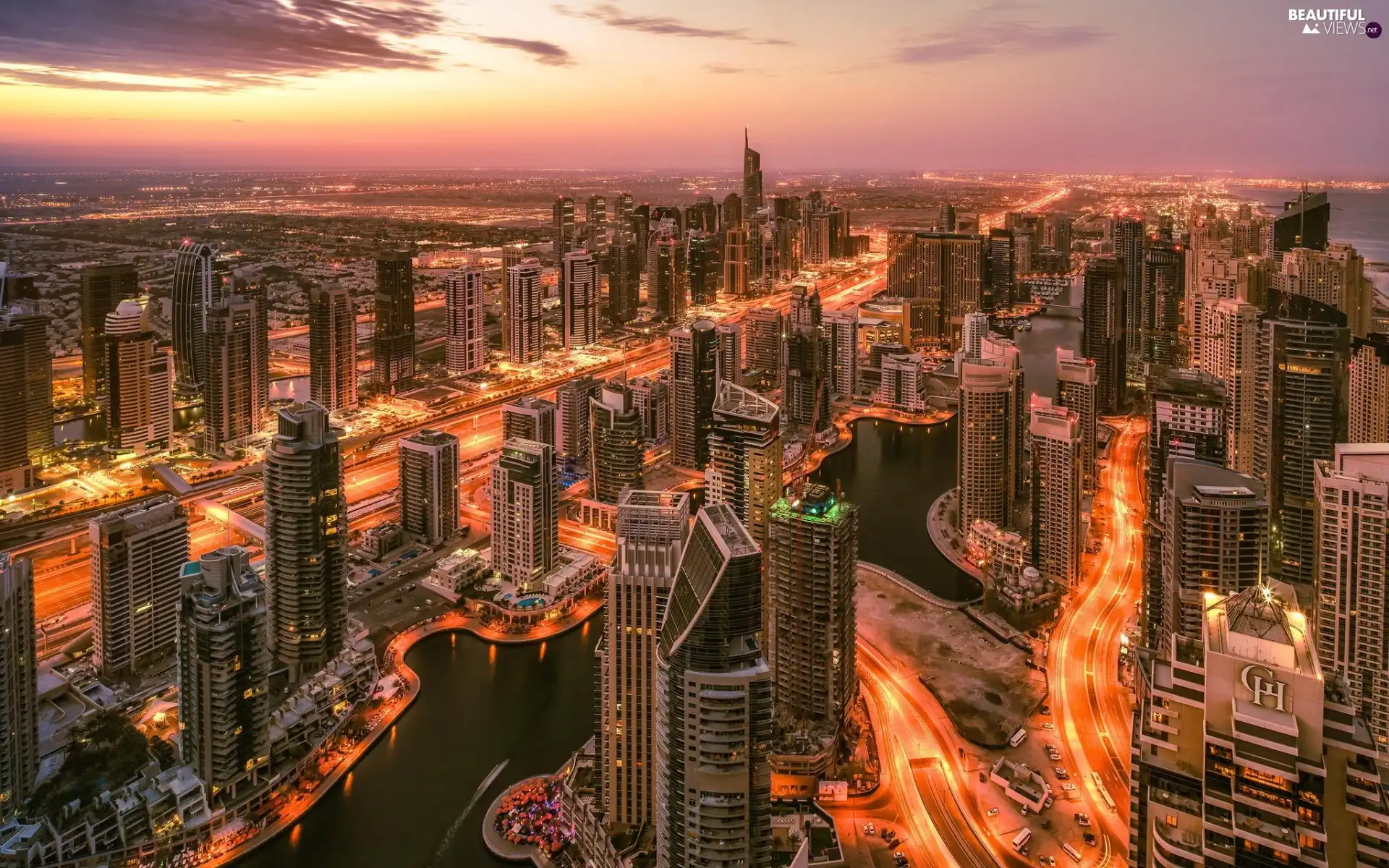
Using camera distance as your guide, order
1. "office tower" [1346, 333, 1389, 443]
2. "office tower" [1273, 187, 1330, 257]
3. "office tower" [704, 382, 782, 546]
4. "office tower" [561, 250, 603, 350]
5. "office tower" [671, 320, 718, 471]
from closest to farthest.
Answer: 1. "office tower" [704, 382, 782, 546]
2. "office tower" [1346, 333, 1389, 443]
3. "office tower" [671, 320, 718, 471]
4. "office tower" [1273, 187, 1330, 257]
5. "office tower" [561, 250, 603, 350]

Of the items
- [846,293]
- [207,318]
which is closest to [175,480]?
[207,318]

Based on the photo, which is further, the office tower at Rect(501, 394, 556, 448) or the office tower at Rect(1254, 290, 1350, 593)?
the office tower at Rect(501, 394, 556, 448)

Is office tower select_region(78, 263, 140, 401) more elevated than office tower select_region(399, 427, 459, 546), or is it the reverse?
office tower select_region(78, 263, 140, 401)

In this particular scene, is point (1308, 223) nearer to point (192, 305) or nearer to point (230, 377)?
point (230, 377)

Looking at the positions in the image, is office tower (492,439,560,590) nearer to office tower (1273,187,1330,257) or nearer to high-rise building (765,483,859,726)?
high-rise building (765,483,859,726)

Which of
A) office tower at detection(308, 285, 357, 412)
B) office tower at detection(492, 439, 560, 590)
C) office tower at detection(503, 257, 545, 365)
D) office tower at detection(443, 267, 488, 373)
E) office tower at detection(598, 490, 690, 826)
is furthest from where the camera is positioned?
office tower at detection(503, 257, 545, 365)

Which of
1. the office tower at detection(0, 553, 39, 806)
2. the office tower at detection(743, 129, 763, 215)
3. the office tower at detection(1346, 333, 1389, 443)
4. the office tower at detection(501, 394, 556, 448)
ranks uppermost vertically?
the office tower at detection(743, 129, 763, 215)

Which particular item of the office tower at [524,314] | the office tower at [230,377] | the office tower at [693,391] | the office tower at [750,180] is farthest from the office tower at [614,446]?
the office tower at [750,180]

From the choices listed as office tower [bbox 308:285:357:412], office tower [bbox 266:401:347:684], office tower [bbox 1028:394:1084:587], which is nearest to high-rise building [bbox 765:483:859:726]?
office tower [bbox 1028:394:1084:587]
